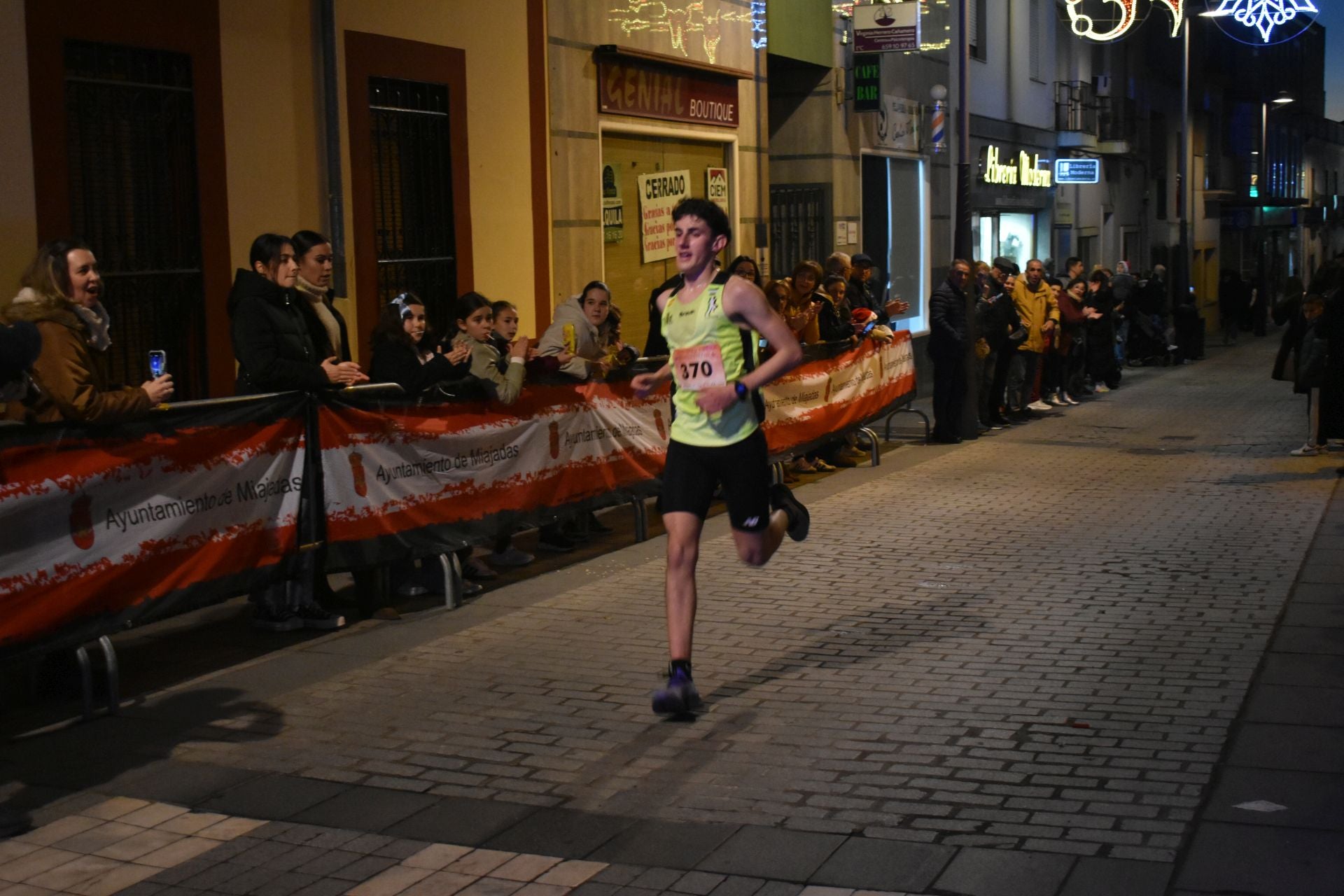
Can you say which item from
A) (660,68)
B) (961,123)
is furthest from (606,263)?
(961,123)

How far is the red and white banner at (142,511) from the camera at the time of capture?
21.0 ft

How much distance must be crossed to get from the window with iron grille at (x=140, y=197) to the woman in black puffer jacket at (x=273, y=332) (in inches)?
75.1

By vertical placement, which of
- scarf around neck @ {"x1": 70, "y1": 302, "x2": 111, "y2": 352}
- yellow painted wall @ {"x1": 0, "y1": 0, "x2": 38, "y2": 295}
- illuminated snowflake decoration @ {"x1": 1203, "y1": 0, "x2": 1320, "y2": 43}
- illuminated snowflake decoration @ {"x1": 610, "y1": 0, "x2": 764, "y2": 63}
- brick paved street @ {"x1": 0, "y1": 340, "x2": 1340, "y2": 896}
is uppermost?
illuminated snowflake decoration @ {"x1": 1203, "y1": 0, "x2": 1320, "y2": 43}

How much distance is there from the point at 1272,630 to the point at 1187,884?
3.60 meters

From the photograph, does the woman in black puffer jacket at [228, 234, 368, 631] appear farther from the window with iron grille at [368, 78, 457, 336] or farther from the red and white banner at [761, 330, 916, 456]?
the red and white banner at [761, 330, 916, 456]

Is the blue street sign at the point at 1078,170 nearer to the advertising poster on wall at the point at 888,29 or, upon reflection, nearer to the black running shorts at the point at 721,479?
the advertising poster on wall at the point at 888,29

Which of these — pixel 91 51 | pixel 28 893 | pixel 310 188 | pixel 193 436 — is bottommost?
pixel 28 893

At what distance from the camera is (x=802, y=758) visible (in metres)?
5.93

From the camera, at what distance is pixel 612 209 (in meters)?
16.2

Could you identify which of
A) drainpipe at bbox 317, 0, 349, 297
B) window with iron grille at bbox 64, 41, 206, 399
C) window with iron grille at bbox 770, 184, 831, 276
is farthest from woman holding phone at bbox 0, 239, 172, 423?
Result: window with iron grille at bbox 770, 184, 831, 276

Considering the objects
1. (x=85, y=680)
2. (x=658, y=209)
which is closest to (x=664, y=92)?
(x=658, y=209)

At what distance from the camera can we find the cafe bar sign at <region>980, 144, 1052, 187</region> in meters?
27.9

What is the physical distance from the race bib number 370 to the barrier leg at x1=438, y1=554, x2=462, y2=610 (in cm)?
260

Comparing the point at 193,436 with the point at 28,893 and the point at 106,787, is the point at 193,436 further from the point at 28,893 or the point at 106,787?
the point at 28,893
